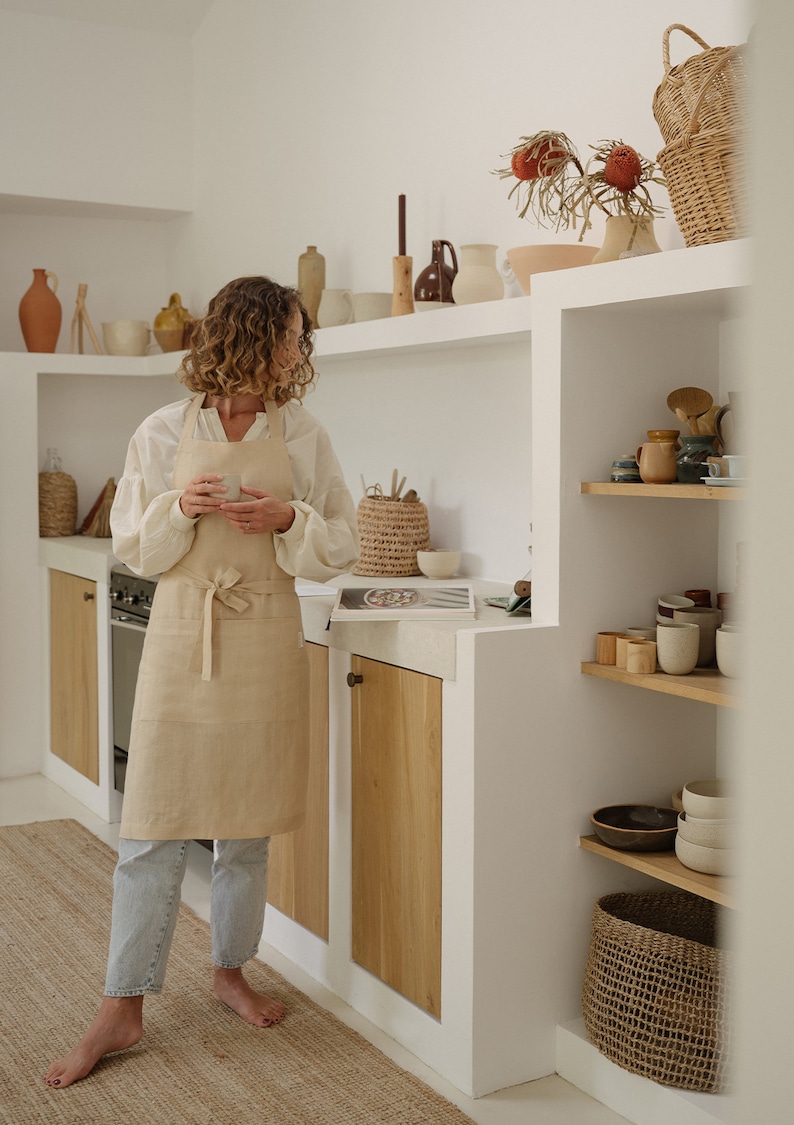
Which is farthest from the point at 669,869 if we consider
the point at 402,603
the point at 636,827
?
the point at 402,603

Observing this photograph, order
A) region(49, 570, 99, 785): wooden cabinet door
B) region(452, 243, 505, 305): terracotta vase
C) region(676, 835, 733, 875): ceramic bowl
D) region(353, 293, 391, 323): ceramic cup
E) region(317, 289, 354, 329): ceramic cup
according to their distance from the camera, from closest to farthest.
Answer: region(676, 835, 733, 875): ceramic bowl < region(452, 243, 505, 305): terracotta vase < region(353, 293, 391, 323): ceramic cup < region(317, 289, 354, 329): ceramic cup < region(49, 570, 99, 785): wooden cabinet door

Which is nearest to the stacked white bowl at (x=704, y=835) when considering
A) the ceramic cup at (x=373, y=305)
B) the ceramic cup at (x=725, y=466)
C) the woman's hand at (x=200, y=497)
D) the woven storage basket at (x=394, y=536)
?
the ceramic cup at (x=725, y=466)

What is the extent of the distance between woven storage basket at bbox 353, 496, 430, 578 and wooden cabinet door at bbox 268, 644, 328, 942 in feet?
2.16

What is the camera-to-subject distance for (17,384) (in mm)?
4793

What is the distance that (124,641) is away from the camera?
13.2ft

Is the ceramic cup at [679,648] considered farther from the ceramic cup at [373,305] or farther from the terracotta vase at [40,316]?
the terracotta vase at [40,316]

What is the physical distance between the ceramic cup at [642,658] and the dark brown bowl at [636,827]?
0.32 m

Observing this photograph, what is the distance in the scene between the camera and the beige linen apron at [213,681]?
241 centimetres

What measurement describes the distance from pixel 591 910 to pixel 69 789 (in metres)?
2.74

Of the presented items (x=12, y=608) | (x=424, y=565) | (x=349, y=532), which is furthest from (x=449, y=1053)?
(x=12, y=608)

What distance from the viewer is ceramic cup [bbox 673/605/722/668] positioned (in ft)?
7.81

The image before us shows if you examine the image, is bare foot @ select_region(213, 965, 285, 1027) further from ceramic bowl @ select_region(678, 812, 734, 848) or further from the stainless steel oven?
the stainless steel oven

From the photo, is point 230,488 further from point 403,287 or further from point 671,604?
point 403,287

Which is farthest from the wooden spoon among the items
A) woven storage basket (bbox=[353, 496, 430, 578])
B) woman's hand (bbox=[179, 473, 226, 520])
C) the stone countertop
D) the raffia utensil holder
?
the raffia utensil holder
